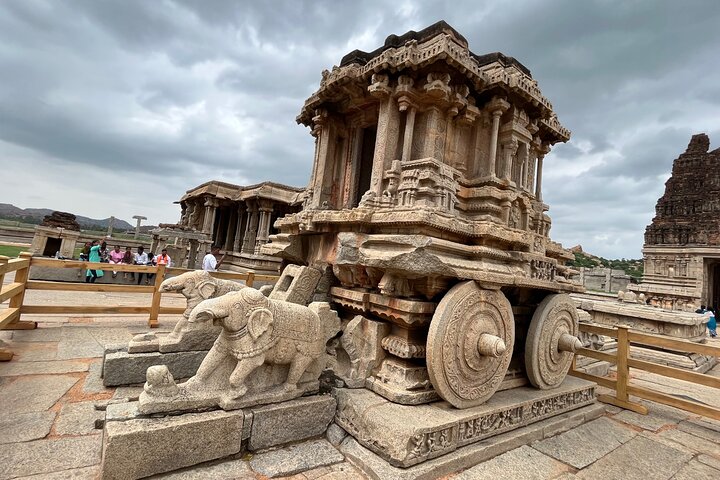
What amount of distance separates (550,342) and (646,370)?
136cm

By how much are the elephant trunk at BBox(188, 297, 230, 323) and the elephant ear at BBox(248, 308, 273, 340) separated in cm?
21

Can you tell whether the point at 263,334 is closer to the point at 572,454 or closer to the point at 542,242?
the point at 572,454

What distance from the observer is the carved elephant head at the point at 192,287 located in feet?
13.7

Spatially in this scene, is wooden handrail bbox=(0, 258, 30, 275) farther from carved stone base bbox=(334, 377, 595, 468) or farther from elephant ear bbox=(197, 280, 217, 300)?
carved stone base bbox=(334, 377, 595, 468)

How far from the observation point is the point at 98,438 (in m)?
2.80

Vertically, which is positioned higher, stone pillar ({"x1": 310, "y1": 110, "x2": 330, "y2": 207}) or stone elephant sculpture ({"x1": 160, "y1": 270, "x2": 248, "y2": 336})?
stone pillar ({"x1": 310, "y1": 110, "x2": 330, "y2": 207})

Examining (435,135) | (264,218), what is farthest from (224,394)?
(264,218)

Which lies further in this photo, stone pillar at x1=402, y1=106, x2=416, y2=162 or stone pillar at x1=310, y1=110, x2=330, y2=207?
stone pillar at x1=310, y1=110, x2=330, y2=207

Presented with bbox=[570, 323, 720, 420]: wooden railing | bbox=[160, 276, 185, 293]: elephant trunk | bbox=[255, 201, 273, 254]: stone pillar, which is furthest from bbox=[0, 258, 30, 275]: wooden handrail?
bbox=[255, 201, 273, 254]: stone pillar

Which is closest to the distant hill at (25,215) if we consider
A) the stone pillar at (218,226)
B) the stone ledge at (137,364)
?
the stone pillar at (218,226)

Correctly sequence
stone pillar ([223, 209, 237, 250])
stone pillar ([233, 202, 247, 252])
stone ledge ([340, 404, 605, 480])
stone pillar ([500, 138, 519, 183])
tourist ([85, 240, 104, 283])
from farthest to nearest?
1. stone pillar ([223, 209, 237, 250])
2. stone pillar ([233, 202, 247, 252])
3. tourist ([85, 240, 104, 283])
4. stone pillar ([500, 138, 519, 183])
5. stone ledge ([340, 404, 605, 480])

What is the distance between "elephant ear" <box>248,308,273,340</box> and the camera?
115 inches

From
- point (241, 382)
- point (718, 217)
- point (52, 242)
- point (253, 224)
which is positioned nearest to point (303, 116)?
point (241, 382)

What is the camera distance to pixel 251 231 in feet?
64.3
